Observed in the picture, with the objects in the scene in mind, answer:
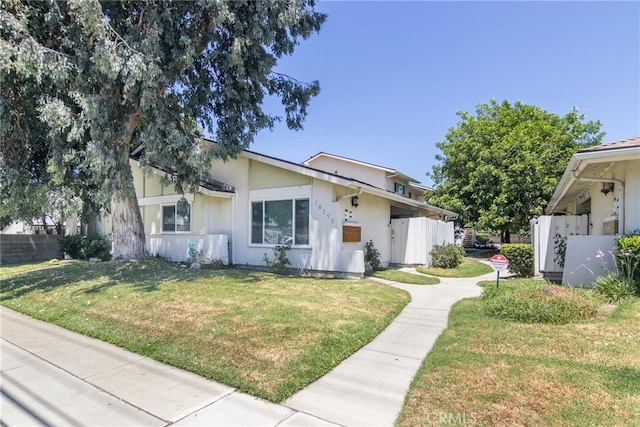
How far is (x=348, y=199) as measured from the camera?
1162 cm

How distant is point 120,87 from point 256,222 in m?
6.03

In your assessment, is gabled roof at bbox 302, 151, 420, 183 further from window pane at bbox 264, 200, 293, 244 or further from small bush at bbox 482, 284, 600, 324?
small bush at bbox 482, 284, 600, 324

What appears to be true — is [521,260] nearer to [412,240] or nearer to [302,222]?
[412,240]

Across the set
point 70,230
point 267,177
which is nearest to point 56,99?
point 267,177

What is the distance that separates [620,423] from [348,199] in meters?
9.12

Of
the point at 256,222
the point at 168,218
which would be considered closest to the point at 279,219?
the point at 256,222

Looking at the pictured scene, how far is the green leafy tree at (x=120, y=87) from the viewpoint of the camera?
8.54m

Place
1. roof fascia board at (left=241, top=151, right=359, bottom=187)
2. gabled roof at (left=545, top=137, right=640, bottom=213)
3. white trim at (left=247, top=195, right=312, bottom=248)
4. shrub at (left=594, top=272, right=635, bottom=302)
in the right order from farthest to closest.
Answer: white trim at (left=247, top=195, right=312, bottom=248) → roof fascia board at (left=241, top=151, right=359, bottom=187) → gabled roof at (left=545, top=137, right=640, bottom=213) → shrub at (left=594, top=272, right=635, bottom=302)

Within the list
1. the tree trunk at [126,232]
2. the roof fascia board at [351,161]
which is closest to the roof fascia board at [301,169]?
the tree trunk at [126,232]

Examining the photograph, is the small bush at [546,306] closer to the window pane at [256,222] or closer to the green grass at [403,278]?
the green grass at [403,278]

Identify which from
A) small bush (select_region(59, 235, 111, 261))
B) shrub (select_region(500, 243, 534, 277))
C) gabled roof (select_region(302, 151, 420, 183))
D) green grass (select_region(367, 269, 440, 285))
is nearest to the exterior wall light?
shrub (select_region(500, 243, 534, 277))

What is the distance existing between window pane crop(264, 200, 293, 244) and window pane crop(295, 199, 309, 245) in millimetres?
265

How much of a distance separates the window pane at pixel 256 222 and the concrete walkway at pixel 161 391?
23.5 feet

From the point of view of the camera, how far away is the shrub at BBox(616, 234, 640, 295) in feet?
21.6
